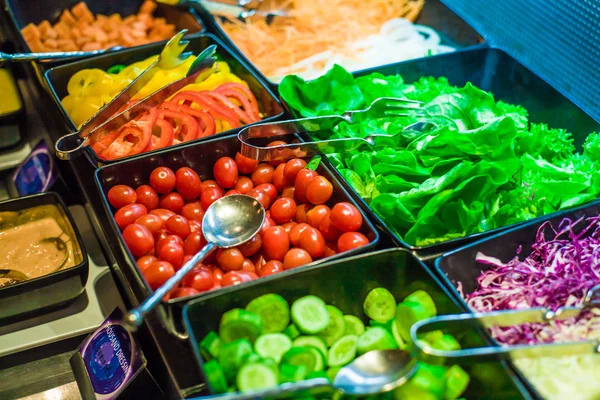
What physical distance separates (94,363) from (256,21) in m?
2.10

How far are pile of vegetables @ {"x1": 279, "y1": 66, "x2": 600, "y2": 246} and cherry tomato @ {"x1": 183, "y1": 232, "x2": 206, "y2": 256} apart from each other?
1.77 feet

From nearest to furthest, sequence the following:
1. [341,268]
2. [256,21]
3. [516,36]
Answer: [341,268]
[516,36]
[256,21]

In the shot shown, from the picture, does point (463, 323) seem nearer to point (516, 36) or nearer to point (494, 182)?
point (494, 182)

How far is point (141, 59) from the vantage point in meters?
2.64

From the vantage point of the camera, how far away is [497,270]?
1.63 meters

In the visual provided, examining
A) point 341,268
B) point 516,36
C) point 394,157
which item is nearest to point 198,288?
point 341,268

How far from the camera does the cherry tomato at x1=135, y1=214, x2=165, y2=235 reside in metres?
1.73

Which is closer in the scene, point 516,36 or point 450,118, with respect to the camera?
point 450,118

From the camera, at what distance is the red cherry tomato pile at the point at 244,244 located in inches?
63.8

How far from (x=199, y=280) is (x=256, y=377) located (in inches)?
14.9

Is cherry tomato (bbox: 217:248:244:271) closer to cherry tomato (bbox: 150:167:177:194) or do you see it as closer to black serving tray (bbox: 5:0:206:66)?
cherry tomato (bbox: 150:167:177:194)

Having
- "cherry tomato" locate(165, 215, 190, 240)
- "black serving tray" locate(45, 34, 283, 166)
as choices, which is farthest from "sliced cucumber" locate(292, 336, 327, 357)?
"black serving tray" locate(45, 34, 283, 166)

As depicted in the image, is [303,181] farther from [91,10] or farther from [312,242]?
[91,10]

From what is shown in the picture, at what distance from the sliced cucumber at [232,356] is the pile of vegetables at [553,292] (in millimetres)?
632
